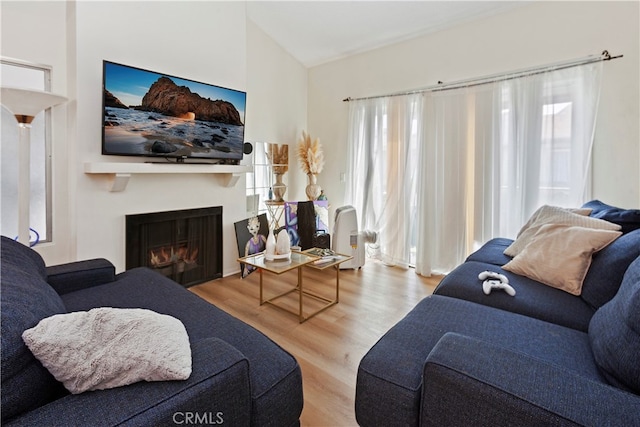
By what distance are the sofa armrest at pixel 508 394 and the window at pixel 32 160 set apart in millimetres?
3100

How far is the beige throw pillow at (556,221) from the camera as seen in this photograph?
6.53 ft

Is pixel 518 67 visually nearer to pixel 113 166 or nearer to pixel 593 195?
pixel 593 195

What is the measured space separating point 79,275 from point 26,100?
111cm

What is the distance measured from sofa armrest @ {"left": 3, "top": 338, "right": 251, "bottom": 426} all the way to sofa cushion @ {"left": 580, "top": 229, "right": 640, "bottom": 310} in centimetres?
170

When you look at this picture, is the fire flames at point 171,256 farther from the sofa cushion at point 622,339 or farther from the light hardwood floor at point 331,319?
the sofa cushion at point 622,339

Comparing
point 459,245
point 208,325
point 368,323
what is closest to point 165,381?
point 208,325

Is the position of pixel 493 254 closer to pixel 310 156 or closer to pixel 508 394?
pixel 508 394

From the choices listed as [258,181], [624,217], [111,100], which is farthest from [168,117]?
[624,217]

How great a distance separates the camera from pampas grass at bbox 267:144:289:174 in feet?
14.3

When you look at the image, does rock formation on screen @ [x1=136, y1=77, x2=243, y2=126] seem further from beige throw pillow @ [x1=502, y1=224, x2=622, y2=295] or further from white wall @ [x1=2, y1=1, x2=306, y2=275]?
beige throw pillow @ [x1=502, y1=224, x2=622, y2=295]

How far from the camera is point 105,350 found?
86 cm

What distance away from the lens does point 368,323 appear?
8.34 feet

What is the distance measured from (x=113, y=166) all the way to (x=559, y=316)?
10.2 feet

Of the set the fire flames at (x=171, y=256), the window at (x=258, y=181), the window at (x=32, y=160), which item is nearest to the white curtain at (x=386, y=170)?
the window at (x=258, y=181)
